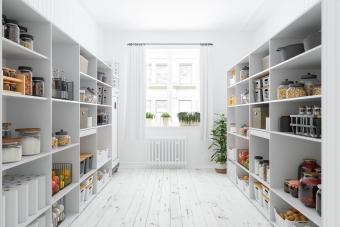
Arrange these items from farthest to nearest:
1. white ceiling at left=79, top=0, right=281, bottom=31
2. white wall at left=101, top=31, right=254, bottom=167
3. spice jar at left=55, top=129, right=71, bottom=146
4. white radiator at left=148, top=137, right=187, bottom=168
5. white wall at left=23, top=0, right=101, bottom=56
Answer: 1. white wall at left=101, top=31, right=254, bottom=167
2. white radiator at left=148, top=137, right=187, bottom=168
3. white ceiling at left=79, top=0, right=281, bottom=31
4. white wall at left=23, top=0, right=101, bottom=56
5. spice jar at left=55, top=129, right=71, bottom=146

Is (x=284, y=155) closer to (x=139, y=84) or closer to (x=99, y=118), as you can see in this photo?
(x=99, y=118)

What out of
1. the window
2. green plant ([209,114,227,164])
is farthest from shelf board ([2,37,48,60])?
the window

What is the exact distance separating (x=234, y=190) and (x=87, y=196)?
2.08 m

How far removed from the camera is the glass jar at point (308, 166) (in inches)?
107

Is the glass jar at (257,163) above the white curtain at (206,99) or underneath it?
underneath

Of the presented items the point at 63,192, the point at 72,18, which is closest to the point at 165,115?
the point at 72,18

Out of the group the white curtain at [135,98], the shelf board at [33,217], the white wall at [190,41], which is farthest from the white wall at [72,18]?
the shelf board at [33,217]

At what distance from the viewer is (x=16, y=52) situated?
2168 millimetres

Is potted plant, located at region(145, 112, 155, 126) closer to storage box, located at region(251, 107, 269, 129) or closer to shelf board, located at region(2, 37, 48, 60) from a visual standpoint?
storage box, located at region(251, 107, 269, 129)

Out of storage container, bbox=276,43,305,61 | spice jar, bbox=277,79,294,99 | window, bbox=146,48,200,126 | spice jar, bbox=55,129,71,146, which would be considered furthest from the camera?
window, bbox=146,48,200,126

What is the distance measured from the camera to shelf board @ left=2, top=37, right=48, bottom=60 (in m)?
1.91

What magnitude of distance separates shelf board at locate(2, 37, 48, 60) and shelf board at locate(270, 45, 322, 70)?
6.78 feet

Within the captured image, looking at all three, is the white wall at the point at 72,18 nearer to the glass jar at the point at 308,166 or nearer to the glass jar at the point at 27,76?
the glass jar at the point at 27,76

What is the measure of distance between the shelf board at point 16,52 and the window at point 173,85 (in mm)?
3963
